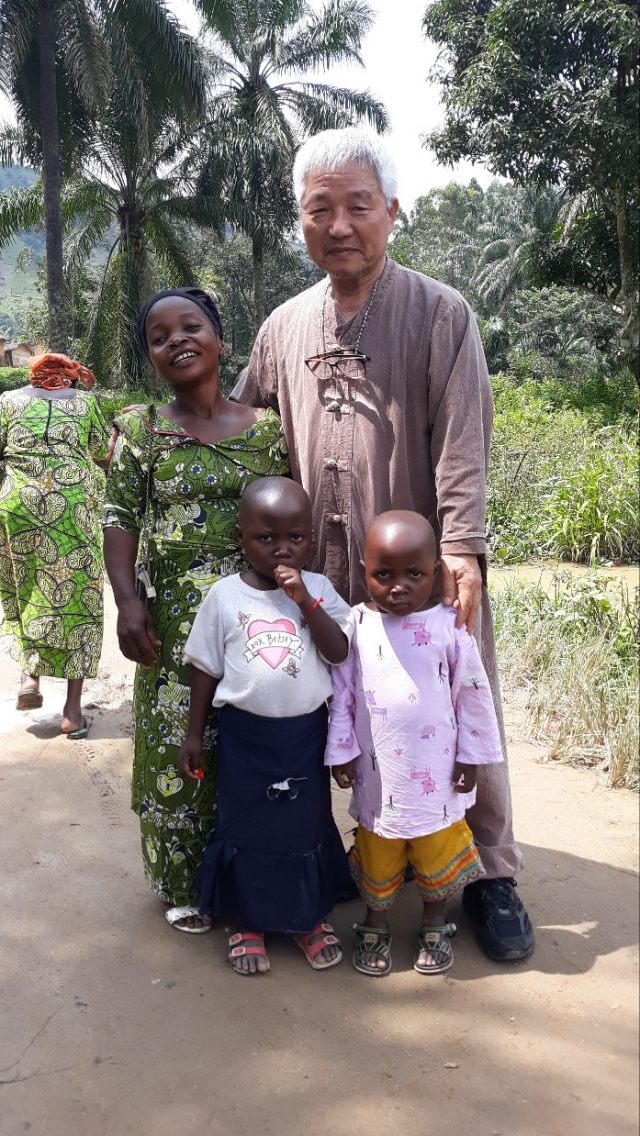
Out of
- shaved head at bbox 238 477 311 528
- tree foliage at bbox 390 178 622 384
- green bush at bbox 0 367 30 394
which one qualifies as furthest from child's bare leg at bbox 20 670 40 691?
green bush at bbox 0 367 30 394

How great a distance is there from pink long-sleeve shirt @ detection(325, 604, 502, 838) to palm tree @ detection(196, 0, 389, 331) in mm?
17310

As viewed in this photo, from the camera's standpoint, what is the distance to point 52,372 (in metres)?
4.11

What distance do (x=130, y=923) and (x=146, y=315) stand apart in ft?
5.45

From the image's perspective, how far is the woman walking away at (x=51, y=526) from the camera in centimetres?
403

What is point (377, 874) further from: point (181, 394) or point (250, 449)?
point (181, 394)

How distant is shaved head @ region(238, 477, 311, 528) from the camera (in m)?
2.12

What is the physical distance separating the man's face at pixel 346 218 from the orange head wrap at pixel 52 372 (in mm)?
2185

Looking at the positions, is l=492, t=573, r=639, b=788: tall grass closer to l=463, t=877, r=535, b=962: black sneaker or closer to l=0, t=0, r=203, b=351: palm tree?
l=463, t=877, r=535, b=962: black sneaker

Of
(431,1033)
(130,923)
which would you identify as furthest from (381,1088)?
(130,923)

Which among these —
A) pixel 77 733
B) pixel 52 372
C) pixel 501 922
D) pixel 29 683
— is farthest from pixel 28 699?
pixel 501 922

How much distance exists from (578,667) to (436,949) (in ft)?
6.22

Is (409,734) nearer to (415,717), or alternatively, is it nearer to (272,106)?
(415,717)

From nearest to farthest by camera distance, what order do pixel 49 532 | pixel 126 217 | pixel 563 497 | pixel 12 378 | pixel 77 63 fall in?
pixel 49 532 → pixel 563 497 → pixel 77 63 → pixel 126 217 → pixel 12 378

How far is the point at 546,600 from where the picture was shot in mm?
4789
